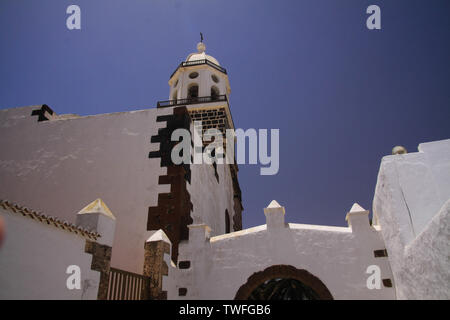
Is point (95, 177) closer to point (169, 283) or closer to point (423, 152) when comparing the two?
point (169, 283)

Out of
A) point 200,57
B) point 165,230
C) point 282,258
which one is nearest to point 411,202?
point 282,258

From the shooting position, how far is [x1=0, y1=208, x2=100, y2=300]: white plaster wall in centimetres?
372

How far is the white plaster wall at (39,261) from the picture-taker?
12.2 ft

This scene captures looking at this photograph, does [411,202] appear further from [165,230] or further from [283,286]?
[165,230]

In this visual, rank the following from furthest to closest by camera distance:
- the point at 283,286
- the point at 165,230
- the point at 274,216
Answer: the point at 165,230 < the point at 274,216 < the point at 283,286

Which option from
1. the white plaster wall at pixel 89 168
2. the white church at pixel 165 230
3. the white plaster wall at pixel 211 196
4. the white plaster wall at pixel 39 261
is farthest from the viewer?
the white plaster wall at pixel 211 196

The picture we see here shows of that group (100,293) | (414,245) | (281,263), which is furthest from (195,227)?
(414,245)

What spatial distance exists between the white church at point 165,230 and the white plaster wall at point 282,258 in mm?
21

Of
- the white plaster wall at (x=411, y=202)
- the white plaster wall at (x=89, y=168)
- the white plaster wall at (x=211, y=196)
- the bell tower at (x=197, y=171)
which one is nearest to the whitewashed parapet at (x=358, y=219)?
the white plaster wall at (x=411, y=202)

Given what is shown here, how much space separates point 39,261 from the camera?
4090 millimetres

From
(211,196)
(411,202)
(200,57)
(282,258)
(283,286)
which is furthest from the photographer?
(200,57)

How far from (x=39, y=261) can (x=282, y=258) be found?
4.59 metres

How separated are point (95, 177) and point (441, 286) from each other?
7571mm

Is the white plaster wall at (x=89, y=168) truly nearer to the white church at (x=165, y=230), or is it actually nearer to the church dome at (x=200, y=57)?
the white church at (x=165, y=230)
